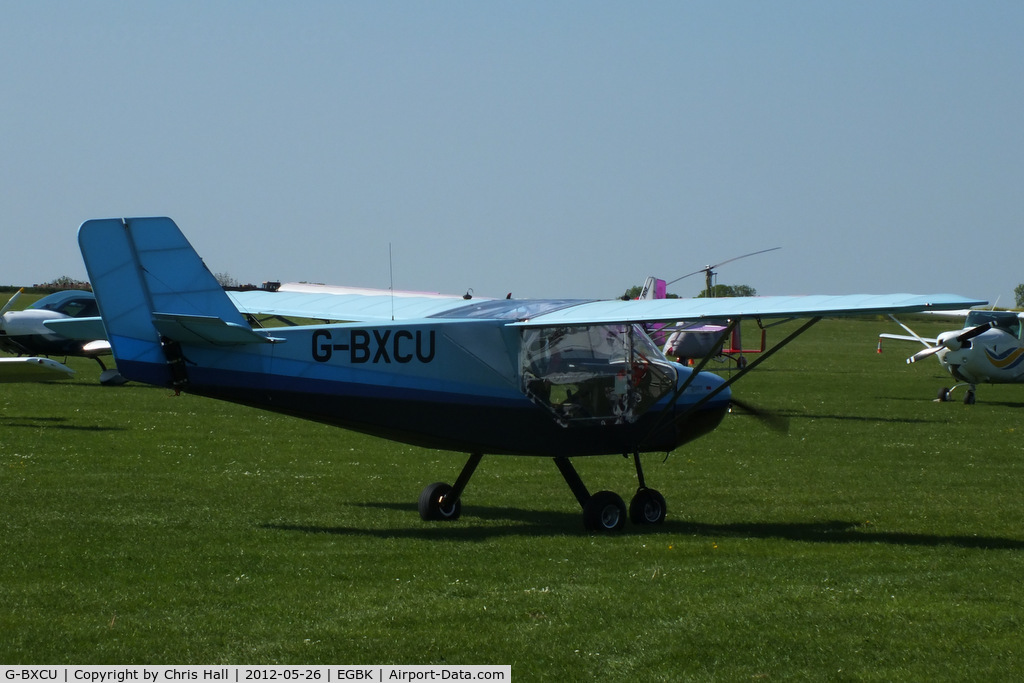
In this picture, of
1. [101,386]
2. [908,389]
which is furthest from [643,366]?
[908,389]

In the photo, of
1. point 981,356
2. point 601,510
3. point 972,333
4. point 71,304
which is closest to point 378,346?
point 601,510

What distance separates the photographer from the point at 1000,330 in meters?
32.2

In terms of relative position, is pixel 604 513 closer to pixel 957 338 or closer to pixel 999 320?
pixel 957 338

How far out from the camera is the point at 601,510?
482 inches

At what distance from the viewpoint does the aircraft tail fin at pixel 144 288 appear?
1054cm

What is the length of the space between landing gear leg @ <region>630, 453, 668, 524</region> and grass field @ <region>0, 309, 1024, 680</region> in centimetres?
18

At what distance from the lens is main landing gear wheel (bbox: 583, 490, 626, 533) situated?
40.1 feet

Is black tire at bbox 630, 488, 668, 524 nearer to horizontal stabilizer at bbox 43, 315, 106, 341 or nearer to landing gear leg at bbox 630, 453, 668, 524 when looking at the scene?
landing gear leg at bbox 630, 453, 668, 524

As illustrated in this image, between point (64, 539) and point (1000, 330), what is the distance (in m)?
27.2

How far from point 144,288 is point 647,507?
5632 mm


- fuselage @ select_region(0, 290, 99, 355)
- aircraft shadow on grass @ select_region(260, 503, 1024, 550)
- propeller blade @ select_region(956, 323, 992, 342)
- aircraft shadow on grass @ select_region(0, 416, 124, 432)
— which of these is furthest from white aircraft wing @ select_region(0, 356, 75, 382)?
propeller blade @ select_region(956, 323, 992, 342)

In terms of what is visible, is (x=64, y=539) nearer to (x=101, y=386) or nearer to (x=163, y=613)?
(x=163, y=613)

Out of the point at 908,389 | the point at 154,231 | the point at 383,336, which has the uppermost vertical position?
the point at 154,231

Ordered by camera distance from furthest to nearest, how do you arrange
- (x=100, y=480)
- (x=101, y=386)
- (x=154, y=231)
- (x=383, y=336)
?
(x=101, y=386) → (x=100, y=480) → (x=383, y=336) → (x=154, y=231)
